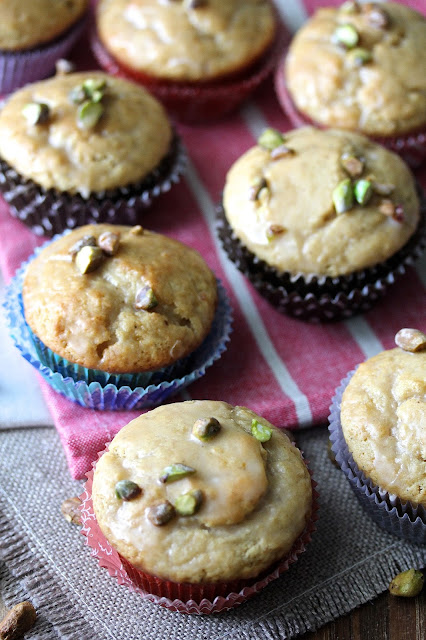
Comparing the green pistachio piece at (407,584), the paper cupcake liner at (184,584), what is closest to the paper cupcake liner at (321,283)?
the paper cupcake liner at (184,584)

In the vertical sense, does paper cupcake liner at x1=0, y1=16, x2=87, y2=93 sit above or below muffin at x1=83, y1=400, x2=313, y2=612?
above

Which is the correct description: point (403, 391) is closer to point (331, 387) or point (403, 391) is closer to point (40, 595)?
point (331, 387)

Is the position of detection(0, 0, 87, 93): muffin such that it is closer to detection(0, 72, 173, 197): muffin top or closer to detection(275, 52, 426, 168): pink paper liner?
detection(0, 72, 173, 197): muffin top

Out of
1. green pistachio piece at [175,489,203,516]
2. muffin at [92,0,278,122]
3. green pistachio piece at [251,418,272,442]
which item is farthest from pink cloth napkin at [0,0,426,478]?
green pistachio piece at [175,489,203,516]

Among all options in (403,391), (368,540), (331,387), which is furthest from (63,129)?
A: (368,540)

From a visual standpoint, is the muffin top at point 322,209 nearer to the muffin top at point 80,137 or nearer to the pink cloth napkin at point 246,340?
the pink cloth napkin at point 246,340

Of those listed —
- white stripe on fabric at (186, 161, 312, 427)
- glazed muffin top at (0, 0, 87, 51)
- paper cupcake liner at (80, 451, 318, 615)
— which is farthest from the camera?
glazed muffin top at (0, 0, 87, 51)
